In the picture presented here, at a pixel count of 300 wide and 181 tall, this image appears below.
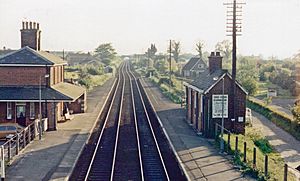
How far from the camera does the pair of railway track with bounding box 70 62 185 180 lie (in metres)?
20.5

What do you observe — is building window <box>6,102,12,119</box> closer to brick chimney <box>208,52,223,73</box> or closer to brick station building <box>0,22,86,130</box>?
brick station building <box>0,22,86,130</box>

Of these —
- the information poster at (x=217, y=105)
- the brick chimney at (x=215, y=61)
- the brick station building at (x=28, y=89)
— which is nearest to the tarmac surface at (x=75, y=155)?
the information poster at (x=217, y=105)

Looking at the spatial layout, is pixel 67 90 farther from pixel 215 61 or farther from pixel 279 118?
pixel 279 118

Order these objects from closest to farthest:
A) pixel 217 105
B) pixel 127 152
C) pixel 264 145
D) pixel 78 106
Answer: pixel 127 152 < pixel 264 145 < pixel 217 105 < pixel 78 106

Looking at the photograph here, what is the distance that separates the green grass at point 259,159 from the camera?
18781 millimetres

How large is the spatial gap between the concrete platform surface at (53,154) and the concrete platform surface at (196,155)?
541cm

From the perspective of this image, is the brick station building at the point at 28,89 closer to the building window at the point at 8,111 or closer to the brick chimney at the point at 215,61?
the building window at the point at 8,111

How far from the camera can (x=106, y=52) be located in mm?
171875

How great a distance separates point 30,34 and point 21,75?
4576 mm

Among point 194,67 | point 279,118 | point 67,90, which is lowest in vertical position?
point 279,118

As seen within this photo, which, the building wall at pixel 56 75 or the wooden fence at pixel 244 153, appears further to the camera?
the building wall at pixel 56 75

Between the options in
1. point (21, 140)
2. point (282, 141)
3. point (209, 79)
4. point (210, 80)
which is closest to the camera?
point (21, 140)

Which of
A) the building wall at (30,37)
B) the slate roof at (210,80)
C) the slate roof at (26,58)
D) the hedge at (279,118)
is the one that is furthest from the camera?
the building wall at (30,37)

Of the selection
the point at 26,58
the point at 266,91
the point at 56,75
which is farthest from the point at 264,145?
the point at 266,91
